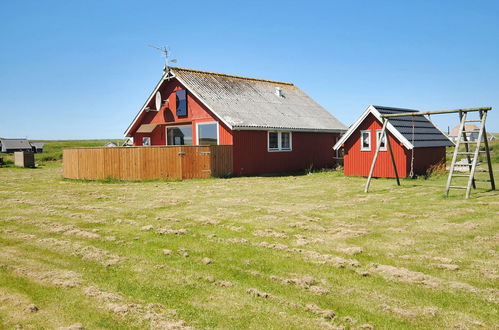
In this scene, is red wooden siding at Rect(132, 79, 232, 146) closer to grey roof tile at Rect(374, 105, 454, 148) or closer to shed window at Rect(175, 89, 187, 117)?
shed window at Rect(175, 89, 187, 117)

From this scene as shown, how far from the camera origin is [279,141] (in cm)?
2488

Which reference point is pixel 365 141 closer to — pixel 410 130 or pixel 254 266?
pixel 410 130

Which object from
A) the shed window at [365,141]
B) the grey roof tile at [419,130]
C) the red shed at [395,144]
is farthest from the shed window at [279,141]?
the grey roof tile at [419,130]

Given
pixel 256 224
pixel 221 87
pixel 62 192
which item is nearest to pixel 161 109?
pixel 221 87

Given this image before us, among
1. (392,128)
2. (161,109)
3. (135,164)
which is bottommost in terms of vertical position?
(135,164)

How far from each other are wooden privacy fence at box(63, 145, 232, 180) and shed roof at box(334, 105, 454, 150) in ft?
21.9

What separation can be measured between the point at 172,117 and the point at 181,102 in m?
1.45

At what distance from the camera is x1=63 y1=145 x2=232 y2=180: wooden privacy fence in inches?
806

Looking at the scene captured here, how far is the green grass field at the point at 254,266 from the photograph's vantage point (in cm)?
445

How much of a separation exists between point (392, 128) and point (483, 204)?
8.24 meters

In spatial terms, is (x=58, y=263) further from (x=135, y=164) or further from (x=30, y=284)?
(x=135, y=164)

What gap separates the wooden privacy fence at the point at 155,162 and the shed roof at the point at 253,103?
2.09 metres

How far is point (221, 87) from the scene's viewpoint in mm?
26156

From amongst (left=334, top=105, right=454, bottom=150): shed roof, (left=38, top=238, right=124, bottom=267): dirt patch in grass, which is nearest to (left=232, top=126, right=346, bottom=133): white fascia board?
(left=334, top=105, right=454, bottom=150): shed roof
